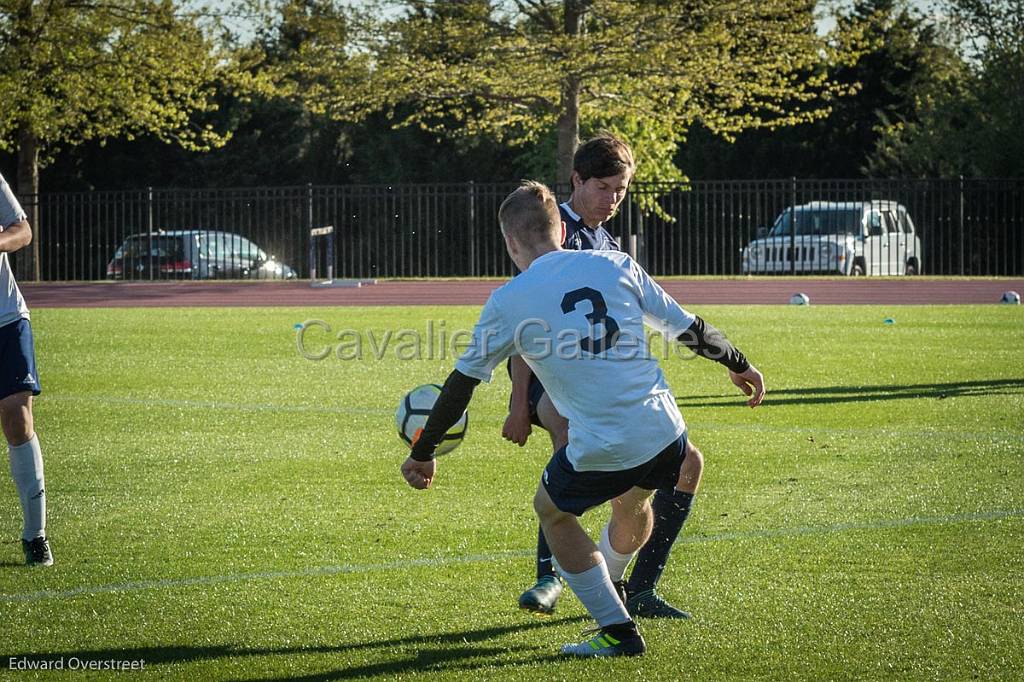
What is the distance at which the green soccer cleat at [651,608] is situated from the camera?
5.06 metres

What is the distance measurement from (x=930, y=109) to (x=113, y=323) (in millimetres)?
30502

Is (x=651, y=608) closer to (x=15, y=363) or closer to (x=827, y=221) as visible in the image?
(x=15, y=363)

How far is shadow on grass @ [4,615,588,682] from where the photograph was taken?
14.6ft

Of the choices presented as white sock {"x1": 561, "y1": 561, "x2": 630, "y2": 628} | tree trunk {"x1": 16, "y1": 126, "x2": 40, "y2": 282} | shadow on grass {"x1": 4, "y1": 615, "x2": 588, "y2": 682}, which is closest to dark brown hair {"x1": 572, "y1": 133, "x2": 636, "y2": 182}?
white sock {"x1": 561, "y1": 561, "x2": 630, "y2": 628}

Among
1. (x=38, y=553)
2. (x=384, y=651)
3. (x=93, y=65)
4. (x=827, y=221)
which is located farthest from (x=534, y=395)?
(x=93, y=65)

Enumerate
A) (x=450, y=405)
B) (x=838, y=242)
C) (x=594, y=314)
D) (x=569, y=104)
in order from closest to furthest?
(x=594, y=314) → (x=450, y=405) → (x=838, y=242) → (x=569, y=104)

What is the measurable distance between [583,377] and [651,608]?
4.09 ft

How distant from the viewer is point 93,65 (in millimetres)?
31125

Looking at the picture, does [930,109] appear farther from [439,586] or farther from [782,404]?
[439,586]

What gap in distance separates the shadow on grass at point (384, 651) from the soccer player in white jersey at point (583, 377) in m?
0.28

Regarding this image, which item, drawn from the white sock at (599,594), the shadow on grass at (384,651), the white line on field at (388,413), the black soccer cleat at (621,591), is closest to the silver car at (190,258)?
the white line on field at (388,413)

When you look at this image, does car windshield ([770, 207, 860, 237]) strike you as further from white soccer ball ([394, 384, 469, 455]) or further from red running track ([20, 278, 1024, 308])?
white soccer ball ([394, 384, 469, 455])

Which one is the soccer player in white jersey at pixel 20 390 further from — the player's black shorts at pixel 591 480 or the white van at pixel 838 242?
the white van at pixel 838 242

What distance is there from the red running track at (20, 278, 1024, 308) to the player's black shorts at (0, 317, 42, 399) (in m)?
17.2
